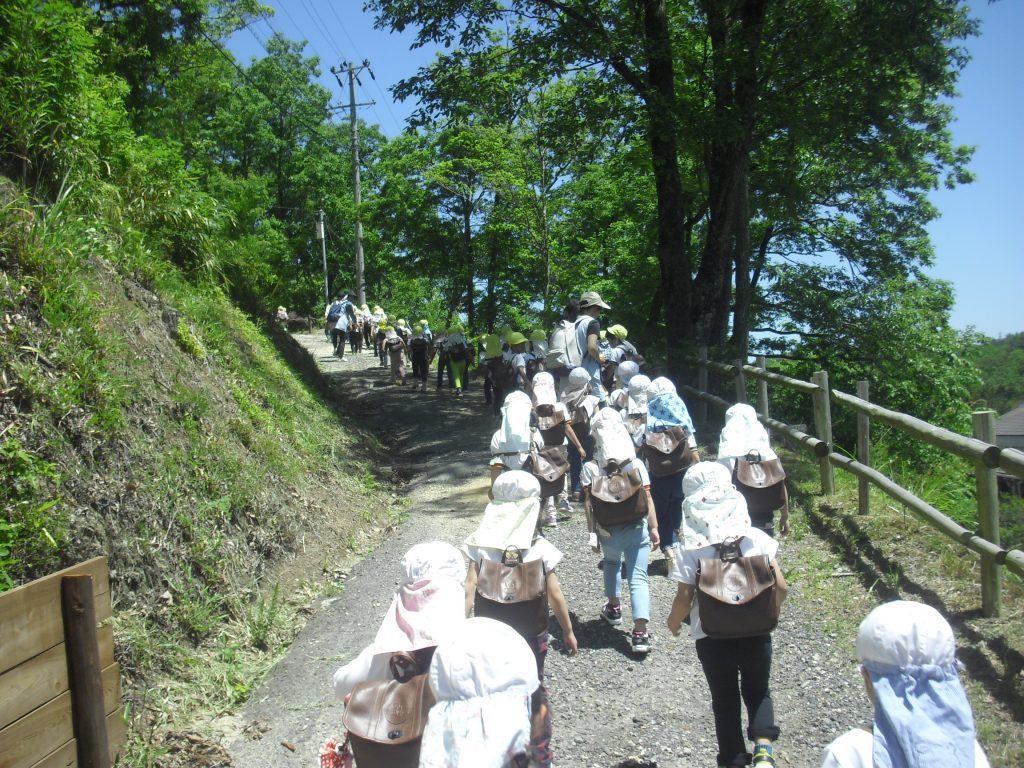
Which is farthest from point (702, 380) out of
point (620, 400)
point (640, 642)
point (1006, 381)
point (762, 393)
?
point (1006, 381)

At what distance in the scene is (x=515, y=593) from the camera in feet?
14.3

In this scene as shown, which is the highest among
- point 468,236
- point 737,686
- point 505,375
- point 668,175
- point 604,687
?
point 468,236

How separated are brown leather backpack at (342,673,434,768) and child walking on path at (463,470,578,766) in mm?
1261

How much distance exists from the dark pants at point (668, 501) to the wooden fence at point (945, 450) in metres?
1.74

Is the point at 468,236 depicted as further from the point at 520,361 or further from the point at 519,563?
the point at 519,563

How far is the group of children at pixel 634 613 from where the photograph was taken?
97.8 inches

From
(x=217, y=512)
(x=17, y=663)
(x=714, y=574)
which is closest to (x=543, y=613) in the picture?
(x=714, y=574)

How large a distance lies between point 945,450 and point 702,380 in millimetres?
6966

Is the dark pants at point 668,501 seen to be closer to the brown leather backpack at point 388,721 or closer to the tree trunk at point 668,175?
the brown leather backpack at point 388,721

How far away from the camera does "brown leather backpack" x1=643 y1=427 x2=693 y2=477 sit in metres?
6.64

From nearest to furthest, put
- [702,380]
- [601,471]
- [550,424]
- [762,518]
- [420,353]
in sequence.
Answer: [601,471] < [762,518] < [550,424] < [702,380] < [420,353]

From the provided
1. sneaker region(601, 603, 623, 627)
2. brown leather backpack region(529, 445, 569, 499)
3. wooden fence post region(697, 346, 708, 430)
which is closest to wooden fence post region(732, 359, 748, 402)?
wooden fence post region(697, 346, 708, 430)

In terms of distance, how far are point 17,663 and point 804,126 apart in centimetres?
1241

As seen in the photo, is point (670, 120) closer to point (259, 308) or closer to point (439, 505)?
point (439, 505)
